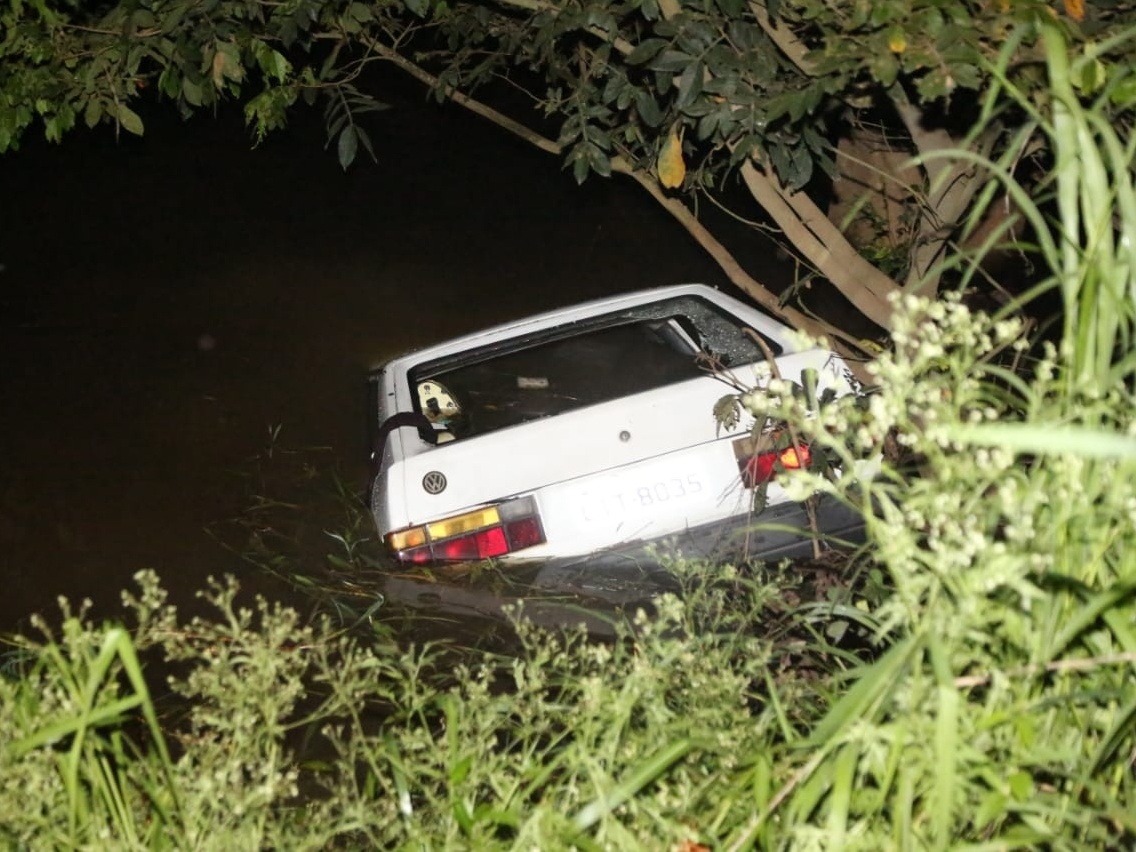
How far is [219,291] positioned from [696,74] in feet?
34.8

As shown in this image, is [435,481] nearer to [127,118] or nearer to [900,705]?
[127,118]

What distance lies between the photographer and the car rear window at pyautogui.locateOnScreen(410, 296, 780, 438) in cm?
521

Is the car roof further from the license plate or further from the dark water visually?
the dark water

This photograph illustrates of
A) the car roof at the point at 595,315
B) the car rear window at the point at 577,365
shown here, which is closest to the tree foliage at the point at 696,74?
the car roof at the point at 595,315

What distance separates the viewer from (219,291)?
1374cm

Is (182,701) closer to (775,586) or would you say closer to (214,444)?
(775,586)

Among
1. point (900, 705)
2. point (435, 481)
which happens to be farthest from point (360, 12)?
point (900, 705)

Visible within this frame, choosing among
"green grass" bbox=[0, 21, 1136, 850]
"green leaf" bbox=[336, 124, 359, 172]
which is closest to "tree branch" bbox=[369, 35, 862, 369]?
"green leaf" bbox=[336, 124, 359, 172]

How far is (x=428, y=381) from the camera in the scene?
18.3ft

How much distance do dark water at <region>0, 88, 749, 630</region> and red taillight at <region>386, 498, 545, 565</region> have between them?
1.60 metres

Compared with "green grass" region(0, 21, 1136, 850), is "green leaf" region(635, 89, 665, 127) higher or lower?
higher

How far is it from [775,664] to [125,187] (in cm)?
1709

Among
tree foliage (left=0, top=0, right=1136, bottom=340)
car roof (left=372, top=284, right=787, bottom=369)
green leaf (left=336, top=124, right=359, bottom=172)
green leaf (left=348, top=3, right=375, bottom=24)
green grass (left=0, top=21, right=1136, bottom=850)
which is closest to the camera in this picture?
green grass (left=0, top=21, right=1136, bottom=850)

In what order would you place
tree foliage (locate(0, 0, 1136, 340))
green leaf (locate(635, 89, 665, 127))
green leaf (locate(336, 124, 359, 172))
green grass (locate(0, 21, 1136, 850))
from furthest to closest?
green leaf (locate(336, 124, 359, 172))
green leaf (locate(635, 89, 665, 127))
tree foliage (locate(0, 0, 1136, 340))
green grass (locate(0, 21, 1136, 850))
